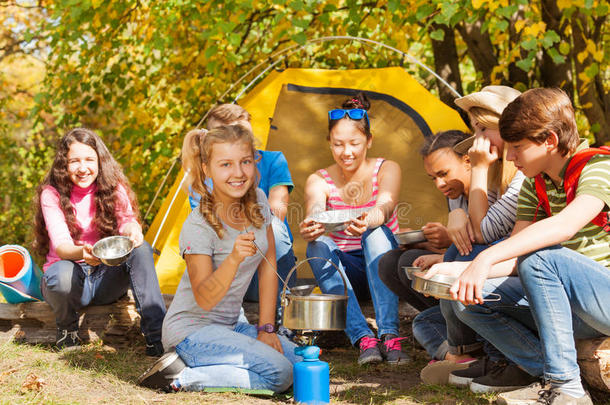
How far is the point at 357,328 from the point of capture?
2.98 metres

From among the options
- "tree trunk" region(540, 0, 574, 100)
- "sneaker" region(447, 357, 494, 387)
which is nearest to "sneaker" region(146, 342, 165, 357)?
"sneaker" region(447, 357, 494, 387)

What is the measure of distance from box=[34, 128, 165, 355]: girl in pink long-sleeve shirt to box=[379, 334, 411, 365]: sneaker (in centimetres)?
104

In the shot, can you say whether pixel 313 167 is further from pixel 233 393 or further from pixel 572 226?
pixel 572 226

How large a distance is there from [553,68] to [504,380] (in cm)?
313

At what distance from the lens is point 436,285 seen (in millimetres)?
2090

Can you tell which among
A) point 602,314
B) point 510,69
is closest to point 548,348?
point 602,314

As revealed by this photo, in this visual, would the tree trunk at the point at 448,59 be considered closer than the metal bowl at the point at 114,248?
No

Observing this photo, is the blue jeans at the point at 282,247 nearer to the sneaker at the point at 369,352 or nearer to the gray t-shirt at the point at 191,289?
the gray t-shirt at the point at 191,289

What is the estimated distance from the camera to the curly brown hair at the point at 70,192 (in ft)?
10.7

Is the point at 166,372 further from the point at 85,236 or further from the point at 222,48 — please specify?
the point at 222,48

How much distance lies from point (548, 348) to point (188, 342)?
128cm

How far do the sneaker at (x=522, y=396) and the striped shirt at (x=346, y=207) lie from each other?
121 centimetres

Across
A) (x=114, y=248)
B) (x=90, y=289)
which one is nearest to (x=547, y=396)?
(x=114, y=248)

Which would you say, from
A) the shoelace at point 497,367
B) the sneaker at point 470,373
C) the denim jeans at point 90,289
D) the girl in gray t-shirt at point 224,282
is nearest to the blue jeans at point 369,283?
the girl in gray t-shirt at point 224,282
